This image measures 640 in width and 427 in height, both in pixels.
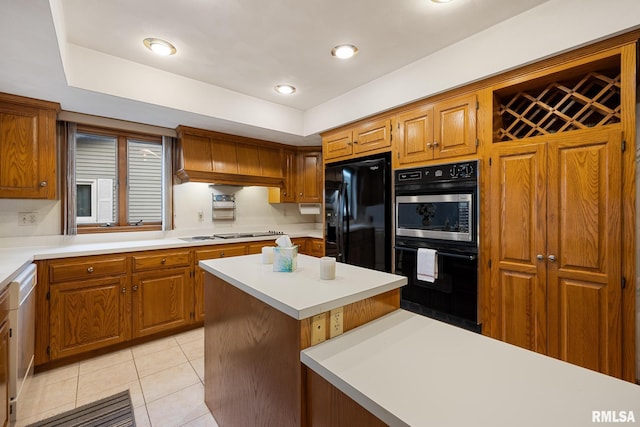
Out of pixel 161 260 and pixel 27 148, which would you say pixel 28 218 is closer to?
pixel 27 148

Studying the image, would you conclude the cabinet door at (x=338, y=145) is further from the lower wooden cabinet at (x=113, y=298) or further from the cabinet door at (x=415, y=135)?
the lower wooden cabinet at (x=113, y=298)

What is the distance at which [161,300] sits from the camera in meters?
2.75

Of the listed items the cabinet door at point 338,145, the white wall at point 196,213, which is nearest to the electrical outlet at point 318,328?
the cabinet door at point 338,145

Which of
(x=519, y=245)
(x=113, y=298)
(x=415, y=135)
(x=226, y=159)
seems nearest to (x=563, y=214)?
(x=519, y=245)

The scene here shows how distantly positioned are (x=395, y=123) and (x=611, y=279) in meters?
1.85

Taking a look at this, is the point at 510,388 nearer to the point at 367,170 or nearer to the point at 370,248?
the point at 370,248

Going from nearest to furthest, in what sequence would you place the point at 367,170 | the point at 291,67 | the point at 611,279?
the point at 611,279 < the point at 291,67 < the point at 367,170

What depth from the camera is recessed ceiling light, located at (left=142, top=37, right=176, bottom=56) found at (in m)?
2.05

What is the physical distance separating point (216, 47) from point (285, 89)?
2.83 feet

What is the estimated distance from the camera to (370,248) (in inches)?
112

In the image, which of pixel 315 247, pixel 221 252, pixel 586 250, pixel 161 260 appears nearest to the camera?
pixel 586 250

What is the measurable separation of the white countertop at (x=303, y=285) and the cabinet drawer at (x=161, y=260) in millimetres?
1278

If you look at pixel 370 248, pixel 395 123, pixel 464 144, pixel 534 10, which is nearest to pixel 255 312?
pixel 370 248

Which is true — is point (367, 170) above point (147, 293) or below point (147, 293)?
above
